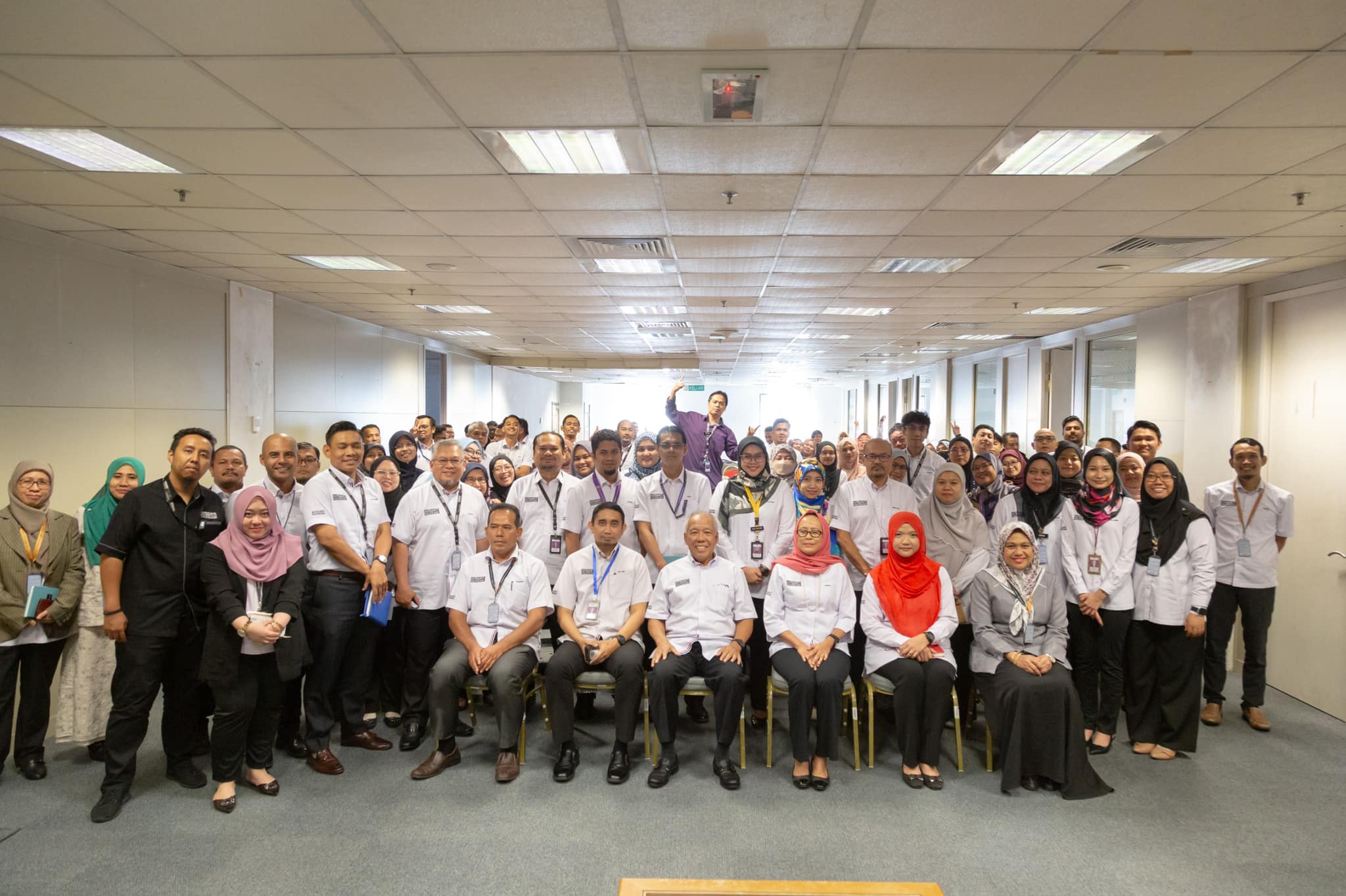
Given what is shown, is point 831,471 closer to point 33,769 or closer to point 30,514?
point 30,514

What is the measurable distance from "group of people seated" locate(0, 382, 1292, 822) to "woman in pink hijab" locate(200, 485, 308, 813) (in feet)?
0.04

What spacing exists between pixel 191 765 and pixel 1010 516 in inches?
186

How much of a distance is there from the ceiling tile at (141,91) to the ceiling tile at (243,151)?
0.29ft

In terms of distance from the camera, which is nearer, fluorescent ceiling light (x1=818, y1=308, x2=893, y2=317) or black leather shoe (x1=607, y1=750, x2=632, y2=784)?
A: black leather shoe (x1=607, y1=750, x2=632, y2=784)

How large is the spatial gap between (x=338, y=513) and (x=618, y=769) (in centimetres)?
202

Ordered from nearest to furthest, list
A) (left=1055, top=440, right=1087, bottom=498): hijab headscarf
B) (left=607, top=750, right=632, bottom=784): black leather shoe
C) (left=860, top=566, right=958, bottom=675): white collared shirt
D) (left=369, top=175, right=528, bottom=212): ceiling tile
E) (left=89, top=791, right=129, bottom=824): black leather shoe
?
(left=89, top=791, right=129, bottom=824): black leather shoe → (left=607, top=750, right=632, bottom=784): black leather shoe → (left=860, top=566, right=958, bottom=675): white collared shirt → (left=369, top=175, right=528, bottom=212): ceiling tile → (left=1055, top=440, right=1087, bottom=498): hijab headscarf

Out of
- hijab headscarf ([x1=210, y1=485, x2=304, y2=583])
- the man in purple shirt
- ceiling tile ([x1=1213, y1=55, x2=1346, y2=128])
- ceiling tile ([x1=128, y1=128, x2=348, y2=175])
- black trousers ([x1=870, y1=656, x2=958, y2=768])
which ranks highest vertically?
ceiling tile ([x1=128, y1=128, x2=348, y2=175])

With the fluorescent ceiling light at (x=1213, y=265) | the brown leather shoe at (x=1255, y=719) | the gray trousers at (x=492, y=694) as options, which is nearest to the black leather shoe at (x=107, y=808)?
the gray trousers at (x=492, y=694)

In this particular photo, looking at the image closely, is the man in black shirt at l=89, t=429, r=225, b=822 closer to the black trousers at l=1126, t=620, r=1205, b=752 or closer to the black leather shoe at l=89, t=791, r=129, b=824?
the black leather shoe at l=89, t=791, r=129, b=824

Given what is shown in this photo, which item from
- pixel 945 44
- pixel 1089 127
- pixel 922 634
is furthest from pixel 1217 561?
pixel 945 44

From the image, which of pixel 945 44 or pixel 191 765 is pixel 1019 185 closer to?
pixel 945 44

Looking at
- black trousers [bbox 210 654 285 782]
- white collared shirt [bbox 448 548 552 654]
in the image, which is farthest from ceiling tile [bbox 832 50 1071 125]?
black trousers [bbox 210 654 285 782]

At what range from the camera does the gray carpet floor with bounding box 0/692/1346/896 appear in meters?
2.79

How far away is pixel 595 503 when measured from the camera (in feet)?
14.7
